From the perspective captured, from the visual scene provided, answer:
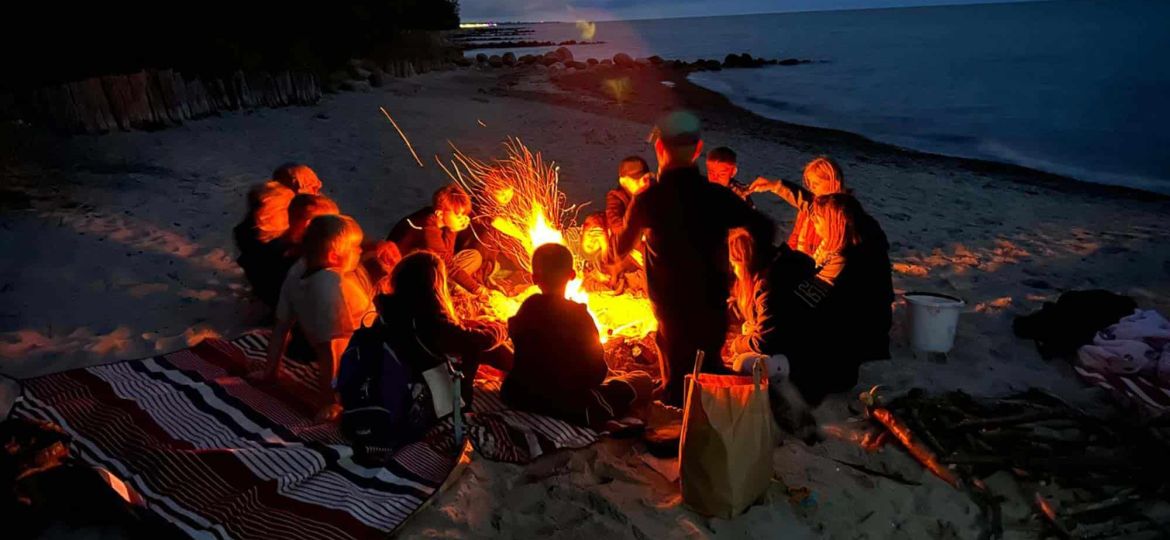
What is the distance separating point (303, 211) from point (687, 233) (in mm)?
2769

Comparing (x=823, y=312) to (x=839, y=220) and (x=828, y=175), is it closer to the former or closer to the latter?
(x=839, y=220)

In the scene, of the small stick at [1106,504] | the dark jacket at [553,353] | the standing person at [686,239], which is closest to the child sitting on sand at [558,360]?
the dark jacket at [553,353]

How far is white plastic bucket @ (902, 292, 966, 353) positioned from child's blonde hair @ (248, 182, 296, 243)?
4873 mm

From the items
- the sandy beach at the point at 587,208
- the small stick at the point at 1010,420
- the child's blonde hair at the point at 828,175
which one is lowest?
the sandy beach at the point at 587,208

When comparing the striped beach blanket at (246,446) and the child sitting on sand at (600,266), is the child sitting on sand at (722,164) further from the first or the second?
the striped beach blanket at (246,446)

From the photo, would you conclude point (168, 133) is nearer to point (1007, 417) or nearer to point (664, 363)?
point (664, 363)

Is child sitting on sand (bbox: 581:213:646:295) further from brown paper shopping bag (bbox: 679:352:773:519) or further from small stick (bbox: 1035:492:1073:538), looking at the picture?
small stick (bbox: 1035:492:1073:538)

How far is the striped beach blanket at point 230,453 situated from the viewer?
348 centimetres

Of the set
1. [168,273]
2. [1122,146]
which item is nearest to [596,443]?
[168,273]

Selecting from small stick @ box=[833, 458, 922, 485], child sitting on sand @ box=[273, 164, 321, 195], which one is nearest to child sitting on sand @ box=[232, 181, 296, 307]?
child sitting on sand @ box=[273, 164, 321, 195]

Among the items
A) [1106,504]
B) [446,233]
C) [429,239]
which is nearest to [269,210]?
[429,239]

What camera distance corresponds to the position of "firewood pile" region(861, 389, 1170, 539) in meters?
3.64

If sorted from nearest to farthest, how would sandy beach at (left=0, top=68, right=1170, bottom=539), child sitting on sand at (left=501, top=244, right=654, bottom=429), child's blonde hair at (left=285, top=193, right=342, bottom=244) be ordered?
sandy beach at (left=0, top=68, right=1170, bottom=539)
child sitting on sand at (left=501, top=244, right=654, bottom=429)
child's blonde hair at (left=285, top=193, right=342, bottom=244)

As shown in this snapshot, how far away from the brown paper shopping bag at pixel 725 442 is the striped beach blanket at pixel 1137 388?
2.64 m
